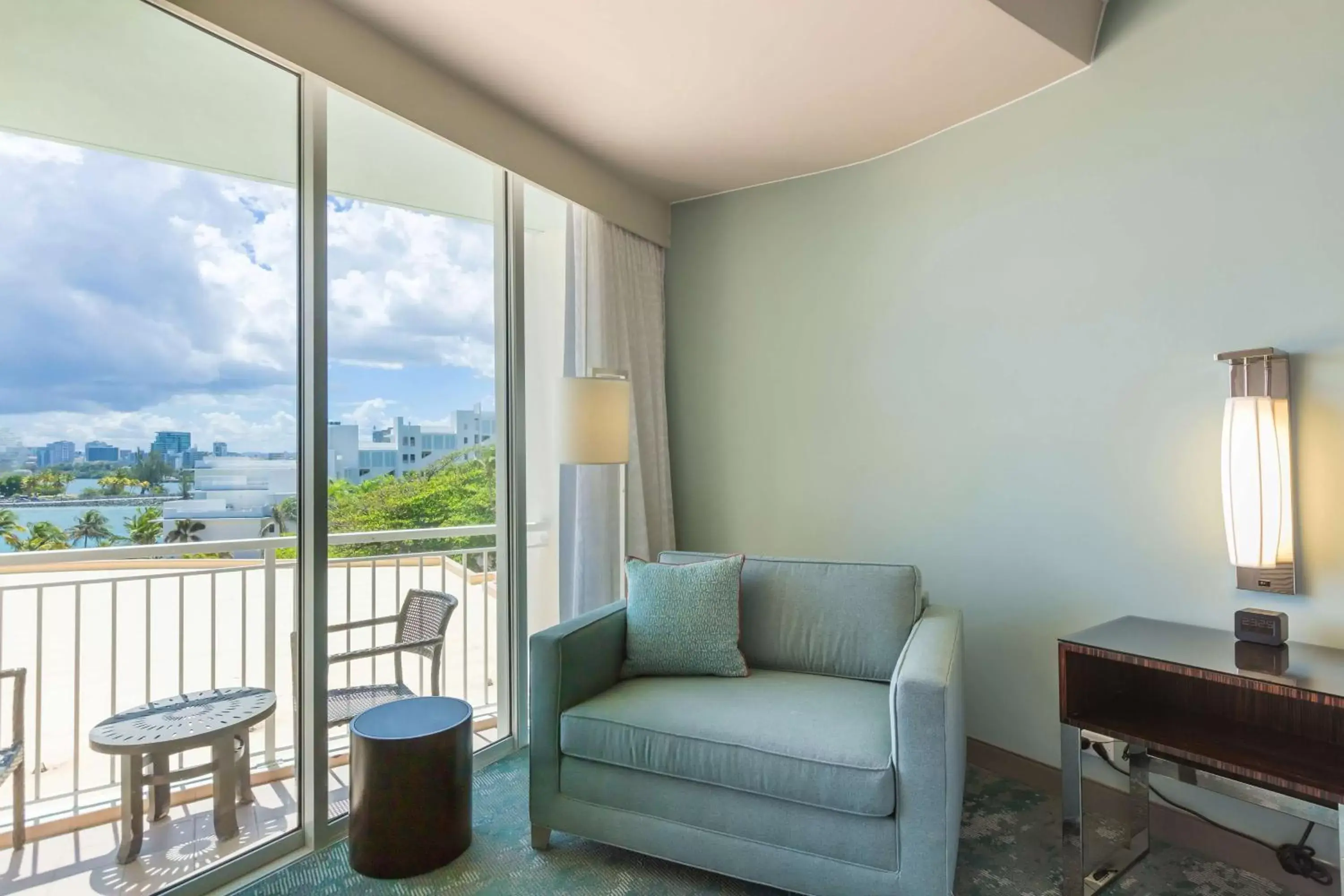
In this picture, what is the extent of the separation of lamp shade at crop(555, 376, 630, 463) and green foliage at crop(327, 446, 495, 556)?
1.31 feet

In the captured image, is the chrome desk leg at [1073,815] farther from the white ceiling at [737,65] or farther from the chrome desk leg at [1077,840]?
the white ceiling at [737,65]

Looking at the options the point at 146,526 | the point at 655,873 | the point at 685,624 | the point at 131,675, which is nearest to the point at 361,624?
the point at 131,675

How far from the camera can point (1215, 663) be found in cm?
172

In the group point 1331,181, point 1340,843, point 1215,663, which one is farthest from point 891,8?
point 1340,843

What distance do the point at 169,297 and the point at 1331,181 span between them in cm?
320

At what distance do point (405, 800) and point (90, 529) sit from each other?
1.11 m

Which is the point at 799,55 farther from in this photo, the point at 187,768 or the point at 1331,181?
the point at 187,768

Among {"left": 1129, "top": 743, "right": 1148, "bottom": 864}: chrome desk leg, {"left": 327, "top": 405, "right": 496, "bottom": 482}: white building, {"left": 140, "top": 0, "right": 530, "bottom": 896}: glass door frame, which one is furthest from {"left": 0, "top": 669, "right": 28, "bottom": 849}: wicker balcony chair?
{"left": 1129, "top": 743, "right": 1148, "bottom": 864}: chrome desk leg

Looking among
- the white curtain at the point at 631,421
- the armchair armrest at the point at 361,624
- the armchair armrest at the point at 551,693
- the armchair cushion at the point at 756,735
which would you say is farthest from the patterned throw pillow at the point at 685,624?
the armchair armrest at the point at 361,624

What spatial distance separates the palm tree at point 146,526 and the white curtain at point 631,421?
1621 millimetres

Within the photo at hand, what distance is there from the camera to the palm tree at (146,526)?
1858 mm

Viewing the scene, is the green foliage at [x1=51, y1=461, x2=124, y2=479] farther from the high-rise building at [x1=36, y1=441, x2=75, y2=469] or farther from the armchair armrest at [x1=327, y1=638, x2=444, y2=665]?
the armchair armrest at [x1=327, y1=638, x2=444, y2=665]

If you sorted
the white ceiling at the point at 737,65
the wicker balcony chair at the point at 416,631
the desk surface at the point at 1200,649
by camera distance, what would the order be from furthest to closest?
the wicker balcony chair at the point at 416,631
the white ceiling at the point at 737,65
the desk surface at the point at 1200,649

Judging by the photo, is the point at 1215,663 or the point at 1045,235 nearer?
the point at 1215,663
